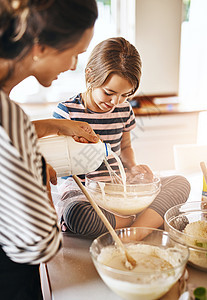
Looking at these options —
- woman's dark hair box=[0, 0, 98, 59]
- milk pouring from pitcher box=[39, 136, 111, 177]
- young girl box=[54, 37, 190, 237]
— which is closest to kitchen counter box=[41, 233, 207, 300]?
young girl box=[54, 37, 190, 237]

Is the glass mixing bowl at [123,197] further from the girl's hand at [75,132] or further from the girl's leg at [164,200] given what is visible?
the girl's hand at [75,132]

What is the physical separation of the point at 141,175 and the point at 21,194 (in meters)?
0.73

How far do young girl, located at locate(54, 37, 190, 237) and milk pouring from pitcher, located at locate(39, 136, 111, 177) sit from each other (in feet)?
0.45

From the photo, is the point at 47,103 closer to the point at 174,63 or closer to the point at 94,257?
the point at 174,63

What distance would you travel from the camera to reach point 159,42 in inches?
99.5

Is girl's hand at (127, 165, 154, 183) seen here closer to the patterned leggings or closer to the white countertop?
the patterned leggings

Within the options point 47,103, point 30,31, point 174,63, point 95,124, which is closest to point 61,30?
point 30,31

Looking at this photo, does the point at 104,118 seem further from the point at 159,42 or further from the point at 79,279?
the point at 159,42

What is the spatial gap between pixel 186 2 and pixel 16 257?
2.62m

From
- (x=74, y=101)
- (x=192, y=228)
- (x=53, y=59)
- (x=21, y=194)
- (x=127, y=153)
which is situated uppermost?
(x=53, y=59)

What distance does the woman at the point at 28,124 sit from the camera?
0.49 m

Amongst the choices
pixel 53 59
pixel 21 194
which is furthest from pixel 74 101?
pixel 21 194

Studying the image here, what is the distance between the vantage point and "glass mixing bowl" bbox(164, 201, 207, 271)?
713 mm

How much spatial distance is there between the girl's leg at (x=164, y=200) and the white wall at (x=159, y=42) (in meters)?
1.63
